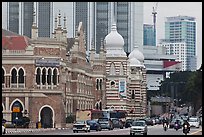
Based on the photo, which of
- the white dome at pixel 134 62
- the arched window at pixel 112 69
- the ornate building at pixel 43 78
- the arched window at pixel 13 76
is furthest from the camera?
the white dome at pixel 134 62

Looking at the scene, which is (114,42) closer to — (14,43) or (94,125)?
(14,43)

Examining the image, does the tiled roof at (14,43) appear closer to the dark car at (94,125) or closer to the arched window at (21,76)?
the arched window at (21,76)

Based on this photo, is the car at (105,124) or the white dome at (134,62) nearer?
the car at (105,124)

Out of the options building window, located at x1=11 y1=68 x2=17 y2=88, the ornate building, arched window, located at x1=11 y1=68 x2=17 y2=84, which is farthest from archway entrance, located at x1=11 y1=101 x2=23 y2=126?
arched window, located at x1=11 y1=68 x2=17 y2=84

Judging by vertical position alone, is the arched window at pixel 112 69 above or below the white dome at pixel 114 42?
below

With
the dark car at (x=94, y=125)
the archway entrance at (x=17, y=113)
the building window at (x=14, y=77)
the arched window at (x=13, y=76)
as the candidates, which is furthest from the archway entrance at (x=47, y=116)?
the dark car at (x=94, y=125)

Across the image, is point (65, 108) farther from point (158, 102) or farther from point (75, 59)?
point (158, 102)

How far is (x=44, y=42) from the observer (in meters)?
97.8

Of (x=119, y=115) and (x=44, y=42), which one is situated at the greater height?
(x=44, y=42)

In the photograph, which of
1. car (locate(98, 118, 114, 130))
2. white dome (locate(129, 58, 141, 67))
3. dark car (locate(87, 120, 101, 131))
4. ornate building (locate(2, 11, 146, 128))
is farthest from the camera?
white dome (locate(129, 58, 141, 67))

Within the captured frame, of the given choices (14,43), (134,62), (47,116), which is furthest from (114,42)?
(47,116)

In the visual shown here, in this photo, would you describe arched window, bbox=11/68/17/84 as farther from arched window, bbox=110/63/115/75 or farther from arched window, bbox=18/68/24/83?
arched window, bbox=110/63/115/75

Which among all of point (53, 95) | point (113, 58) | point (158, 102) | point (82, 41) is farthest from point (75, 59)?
point (158, 102)

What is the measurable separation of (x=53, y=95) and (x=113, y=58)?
124ft
